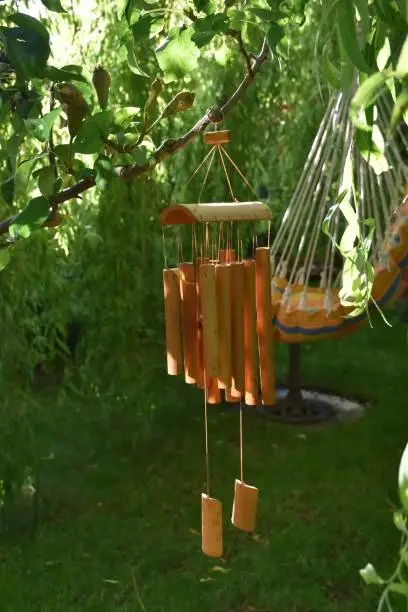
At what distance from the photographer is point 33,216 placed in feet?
2.22

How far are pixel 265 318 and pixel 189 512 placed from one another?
1732 mm

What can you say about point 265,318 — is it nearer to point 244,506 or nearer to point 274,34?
point 244,506

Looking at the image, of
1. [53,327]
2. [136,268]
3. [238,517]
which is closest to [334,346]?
[136,268]

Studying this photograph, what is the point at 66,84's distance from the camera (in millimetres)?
711

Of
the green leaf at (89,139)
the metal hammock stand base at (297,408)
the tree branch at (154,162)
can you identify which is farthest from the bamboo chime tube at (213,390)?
the metal hammock stand base at (297,408)

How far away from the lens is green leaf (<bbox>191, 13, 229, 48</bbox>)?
29.2 inches

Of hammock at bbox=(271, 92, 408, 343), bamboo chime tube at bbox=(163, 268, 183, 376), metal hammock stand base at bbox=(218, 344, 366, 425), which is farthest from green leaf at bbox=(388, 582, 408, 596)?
metal hammock stand base at bbox=(218, 344, 366, 425)

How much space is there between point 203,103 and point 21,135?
257cm

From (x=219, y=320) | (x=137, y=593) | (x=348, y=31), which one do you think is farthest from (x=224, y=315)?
(x=137, y=593)

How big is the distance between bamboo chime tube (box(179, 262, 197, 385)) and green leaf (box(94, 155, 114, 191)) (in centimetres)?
58

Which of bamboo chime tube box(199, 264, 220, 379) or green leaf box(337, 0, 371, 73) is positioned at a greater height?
green leaf box(337, 0, 371, 73)

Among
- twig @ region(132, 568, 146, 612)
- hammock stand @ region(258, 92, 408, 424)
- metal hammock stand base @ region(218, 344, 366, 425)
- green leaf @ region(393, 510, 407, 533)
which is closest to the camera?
green leaf @ region(393, 510, 407, 533)

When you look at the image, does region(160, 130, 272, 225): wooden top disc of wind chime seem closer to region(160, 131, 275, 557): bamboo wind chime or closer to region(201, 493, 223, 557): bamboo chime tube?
region(160, 131, 275, 557): bamboo wind chime

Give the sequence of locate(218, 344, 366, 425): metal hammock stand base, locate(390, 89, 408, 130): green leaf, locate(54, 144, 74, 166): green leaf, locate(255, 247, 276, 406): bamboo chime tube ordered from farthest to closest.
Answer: locate(218, 344, 366, 425): metal hammock stand base → locate(255, 247, 276, 406): bamboo chime tube → locate(54, 144, 74, 166): green leaf → locate(390, 89, 408, 130): green leaf
